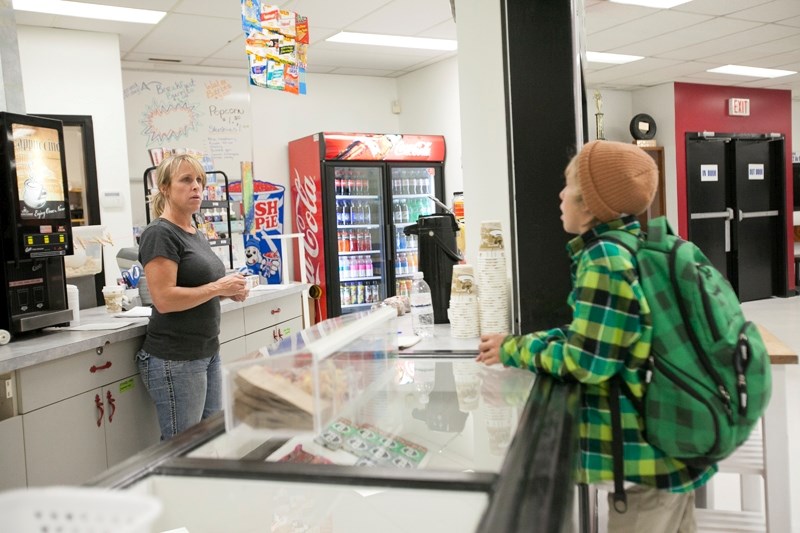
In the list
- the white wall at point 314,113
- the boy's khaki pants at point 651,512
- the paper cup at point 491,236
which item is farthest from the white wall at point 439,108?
the boy's khaki pants at point 651,512

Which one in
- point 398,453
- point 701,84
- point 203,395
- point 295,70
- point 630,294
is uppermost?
point 701,84

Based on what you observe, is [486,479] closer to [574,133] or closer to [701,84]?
[574,133]

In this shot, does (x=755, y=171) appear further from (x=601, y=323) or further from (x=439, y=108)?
(x=601, y=323)

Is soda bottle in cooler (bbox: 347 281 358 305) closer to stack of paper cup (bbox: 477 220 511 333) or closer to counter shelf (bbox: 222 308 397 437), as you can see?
stack of paper cup (bbox: 477 220 511 333)

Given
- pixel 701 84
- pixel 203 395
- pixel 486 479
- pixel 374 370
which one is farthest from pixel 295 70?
pixel 701 84

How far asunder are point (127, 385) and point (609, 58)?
279 inches

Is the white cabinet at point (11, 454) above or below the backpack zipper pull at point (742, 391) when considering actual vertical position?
below

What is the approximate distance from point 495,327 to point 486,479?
5.29 feet

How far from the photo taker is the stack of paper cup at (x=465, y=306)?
269 centimetres

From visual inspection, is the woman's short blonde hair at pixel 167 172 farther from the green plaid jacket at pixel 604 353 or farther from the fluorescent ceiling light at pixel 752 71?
the fluorescent ceiling light at pixel 752 71

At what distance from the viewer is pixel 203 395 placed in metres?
3.33

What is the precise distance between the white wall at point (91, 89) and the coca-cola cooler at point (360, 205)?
1.99 metres

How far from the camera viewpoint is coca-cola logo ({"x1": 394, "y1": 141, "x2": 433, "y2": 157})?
784 cm

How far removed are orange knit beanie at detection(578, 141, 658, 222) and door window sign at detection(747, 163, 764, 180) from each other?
1034cm
